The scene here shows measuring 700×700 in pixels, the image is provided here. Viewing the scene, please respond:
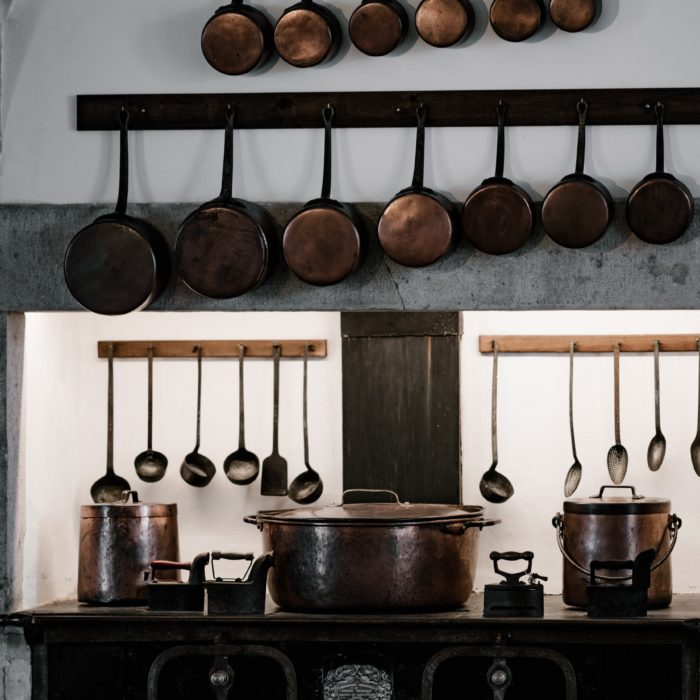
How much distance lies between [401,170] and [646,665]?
1.69m

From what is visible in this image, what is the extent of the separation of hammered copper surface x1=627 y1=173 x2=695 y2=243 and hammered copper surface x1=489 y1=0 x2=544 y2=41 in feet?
1.95

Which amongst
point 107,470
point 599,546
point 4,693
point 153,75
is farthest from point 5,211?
point 599,546

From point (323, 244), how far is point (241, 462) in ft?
3.86

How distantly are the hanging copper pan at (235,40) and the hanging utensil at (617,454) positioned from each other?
1.68 meters

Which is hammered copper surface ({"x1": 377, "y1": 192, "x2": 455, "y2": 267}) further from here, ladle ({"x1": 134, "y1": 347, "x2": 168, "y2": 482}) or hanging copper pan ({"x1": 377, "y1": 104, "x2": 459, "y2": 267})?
ladle ({"x1": 134, "y1": 347, "x2": 168, "y2": 482})

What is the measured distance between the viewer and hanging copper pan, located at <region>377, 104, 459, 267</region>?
3881 millimetres

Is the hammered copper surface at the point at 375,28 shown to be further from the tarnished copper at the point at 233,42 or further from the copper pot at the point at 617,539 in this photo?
the copper pot at the point at 617,539

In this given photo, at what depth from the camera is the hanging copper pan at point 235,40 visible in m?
4.01

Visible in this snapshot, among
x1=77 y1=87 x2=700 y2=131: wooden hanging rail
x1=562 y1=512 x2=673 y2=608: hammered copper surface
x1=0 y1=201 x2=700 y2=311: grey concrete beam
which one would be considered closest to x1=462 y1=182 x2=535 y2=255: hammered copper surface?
x1=0 y1=201 x2=700 y2=311: grey concrete beam

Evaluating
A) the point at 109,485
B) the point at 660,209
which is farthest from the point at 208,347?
the point at 660,209

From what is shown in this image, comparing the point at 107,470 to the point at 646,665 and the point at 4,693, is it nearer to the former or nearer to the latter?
the point at 4,693

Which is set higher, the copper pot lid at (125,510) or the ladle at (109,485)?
the ladle at (109,485)

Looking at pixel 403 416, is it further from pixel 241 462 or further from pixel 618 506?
pixel 618 506

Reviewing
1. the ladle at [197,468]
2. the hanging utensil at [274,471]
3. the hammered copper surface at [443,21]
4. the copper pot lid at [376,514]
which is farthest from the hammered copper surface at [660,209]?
the ladle at [197,468]
